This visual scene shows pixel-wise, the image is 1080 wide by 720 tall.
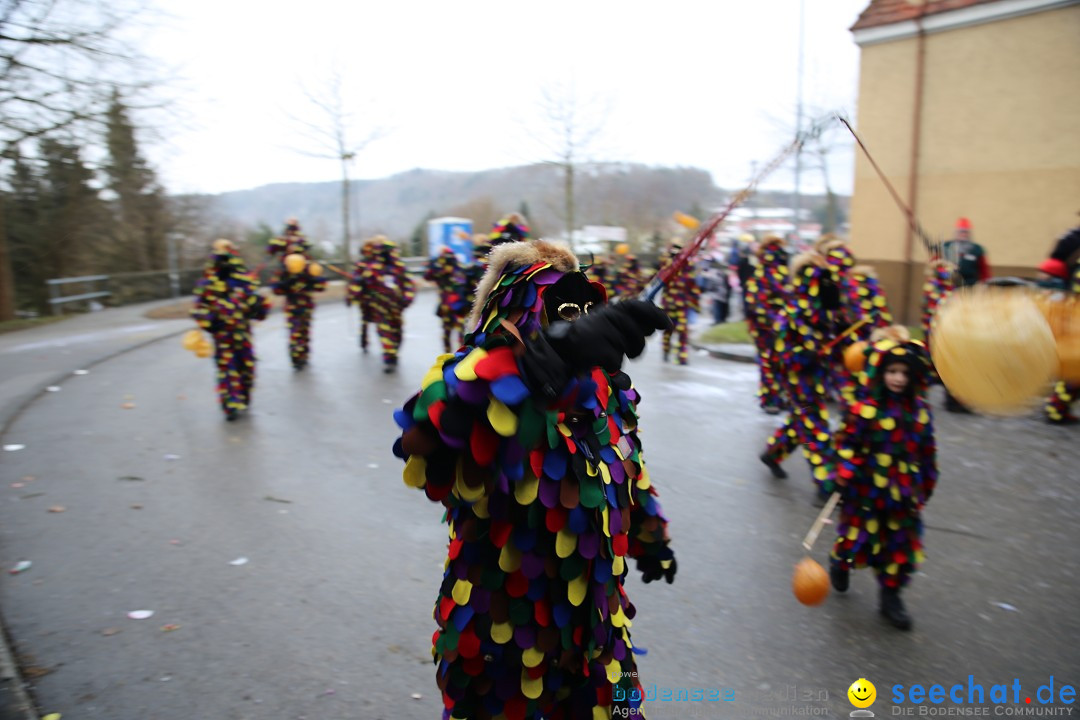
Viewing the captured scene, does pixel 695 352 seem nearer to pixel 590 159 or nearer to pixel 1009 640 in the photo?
pixel 1009 640

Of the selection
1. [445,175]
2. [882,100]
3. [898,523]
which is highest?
[445,175]

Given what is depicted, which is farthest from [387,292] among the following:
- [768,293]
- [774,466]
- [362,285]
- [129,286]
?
[129,286]

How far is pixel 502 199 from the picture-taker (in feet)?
174

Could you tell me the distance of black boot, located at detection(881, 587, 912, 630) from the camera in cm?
392

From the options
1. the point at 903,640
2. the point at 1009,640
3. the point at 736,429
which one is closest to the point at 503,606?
the point at 903,640

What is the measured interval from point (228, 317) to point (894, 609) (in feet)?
23.3

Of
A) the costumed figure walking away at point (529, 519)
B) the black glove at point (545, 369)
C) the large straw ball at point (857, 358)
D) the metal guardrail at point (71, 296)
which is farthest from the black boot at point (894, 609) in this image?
the metal guardrail at point (71, 296)

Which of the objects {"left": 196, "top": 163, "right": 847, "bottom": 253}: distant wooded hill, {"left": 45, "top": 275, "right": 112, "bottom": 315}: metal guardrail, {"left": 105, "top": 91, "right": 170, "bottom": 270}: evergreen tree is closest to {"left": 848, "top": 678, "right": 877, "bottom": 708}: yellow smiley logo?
{"left": 196, "top": 163, "right": 847, "bottom": 253}: distant wooded hill

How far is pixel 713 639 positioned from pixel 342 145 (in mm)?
23807

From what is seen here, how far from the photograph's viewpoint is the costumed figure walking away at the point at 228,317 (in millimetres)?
8188

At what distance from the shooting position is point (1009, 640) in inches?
149

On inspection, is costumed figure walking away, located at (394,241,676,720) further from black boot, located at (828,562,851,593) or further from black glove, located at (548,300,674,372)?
black boot, located at (828,562,851,593)

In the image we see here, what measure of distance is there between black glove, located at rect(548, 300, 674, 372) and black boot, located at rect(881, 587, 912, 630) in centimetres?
285

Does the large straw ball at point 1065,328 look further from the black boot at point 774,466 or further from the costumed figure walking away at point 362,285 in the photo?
the costumed figure walking away at point 362,285
